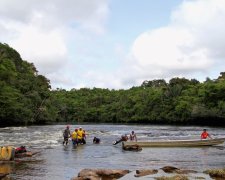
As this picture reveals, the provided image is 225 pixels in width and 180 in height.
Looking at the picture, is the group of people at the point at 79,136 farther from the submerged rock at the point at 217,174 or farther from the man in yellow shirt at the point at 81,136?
the submerged rock at the point at 217,174

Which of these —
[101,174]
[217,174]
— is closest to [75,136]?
[101,174]

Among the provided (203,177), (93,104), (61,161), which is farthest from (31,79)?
(203,177)

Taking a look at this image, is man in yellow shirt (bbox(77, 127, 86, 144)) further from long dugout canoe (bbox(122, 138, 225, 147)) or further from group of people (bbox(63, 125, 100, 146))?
long dugout canoe (bbox(122, 138, 225, 147))

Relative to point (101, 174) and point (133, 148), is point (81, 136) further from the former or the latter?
point (101, 174)

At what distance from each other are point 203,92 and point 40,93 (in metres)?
45.0

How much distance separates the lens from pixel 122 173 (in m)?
19.5

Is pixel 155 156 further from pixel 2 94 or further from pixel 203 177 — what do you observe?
pixel 2 94

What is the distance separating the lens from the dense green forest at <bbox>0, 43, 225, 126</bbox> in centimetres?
8912

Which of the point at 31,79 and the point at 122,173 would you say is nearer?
the point at 122,173

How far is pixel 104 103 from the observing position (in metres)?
174

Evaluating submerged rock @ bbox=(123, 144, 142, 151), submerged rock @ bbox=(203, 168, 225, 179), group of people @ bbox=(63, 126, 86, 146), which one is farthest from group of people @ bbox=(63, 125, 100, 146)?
submerged rock @ bbox=(203, 168, 225, 179)

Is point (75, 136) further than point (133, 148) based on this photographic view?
Yes

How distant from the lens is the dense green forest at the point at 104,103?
89125mm

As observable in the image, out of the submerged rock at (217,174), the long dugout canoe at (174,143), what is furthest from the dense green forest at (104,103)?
the submerged rock at (217,174)
